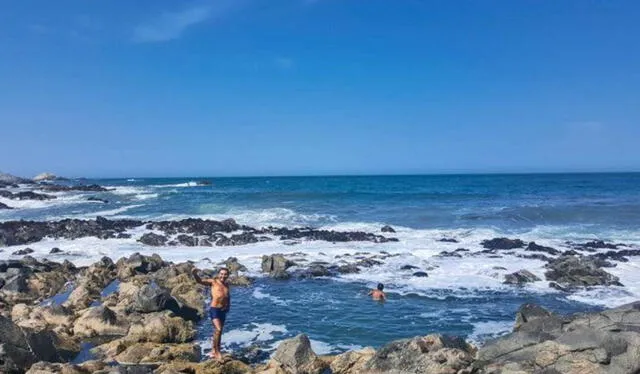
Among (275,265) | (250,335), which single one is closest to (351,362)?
(250,335)

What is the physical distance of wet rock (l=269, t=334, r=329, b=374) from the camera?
10555 millimetres

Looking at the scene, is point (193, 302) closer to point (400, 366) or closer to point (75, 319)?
point (75, 319)

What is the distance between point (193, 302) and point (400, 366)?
7796mm

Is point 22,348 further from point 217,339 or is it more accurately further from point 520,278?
point 520,278

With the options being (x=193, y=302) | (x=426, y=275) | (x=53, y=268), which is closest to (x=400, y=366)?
(x=193, y=302)

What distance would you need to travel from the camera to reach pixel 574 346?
9.75 metres

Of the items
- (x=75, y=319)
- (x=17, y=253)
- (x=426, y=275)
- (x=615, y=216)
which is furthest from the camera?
(x=615, y=216)

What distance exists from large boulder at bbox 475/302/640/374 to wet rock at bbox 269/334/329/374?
318 centimetres

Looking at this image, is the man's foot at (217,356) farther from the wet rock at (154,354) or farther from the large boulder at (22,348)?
the large boulder at (22,348)

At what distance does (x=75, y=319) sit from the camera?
539 inches

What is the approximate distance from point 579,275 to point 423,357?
1222 centimetres

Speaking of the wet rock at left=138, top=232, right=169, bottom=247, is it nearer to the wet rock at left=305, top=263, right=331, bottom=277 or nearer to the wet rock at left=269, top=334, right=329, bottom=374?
the wet rock at left=305, top=263, right=331, bottom=277

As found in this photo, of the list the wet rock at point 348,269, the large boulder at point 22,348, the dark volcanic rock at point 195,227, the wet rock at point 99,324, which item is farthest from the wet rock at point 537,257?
the large boulder at point 22,348

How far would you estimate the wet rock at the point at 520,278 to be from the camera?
64.1 feet
